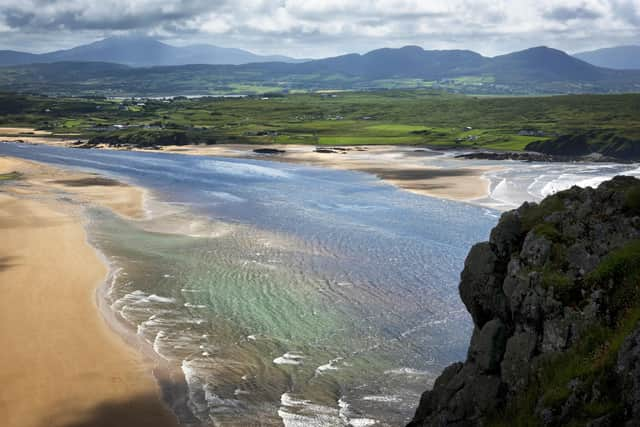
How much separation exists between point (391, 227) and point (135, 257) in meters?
23.1

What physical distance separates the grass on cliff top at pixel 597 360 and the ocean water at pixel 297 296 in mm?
8626

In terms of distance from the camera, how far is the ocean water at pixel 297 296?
89.7 ft

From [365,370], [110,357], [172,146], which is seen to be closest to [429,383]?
[365,370]

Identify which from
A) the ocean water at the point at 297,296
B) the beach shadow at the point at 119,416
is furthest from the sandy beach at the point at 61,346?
the ocean water at the point at 297,296

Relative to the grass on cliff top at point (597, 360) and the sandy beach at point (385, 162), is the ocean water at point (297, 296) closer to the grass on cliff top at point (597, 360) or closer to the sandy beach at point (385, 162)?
the sandy beach at point (385, 162)

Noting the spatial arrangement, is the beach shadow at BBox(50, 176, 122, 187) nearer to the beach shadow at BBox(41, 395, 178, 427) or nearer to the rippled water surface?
the rippled water surface

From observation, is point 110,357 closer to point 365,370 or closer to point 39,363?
point 39,363

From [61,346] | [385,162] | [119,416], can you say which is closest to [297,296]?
[61,346]

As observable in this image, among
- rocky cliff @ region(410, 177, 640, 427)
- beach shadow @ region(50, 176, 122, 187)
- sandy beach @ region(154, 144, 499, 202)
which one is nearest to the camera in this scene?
rocky cliff @ region(410, 177, 640, 427)

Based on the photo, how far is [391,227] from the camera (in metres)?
60.1

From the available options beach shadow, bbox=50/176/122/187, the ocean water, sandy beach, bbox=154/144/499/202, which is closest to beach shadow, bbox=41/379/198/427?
the ocean water

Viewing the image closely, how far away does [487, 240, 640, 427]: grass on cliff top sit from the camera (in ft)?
50.6

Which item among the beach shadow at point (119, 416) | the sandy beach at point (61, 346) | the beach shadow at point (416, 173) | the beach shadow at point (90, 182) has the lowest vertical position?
the beach shadow at point (119, 416)

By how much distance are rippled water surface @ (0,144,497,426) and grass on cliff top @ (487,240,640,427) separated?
8.40 m
